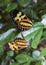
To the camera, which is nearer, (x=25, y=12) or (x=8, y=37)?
(x=8, y=37)

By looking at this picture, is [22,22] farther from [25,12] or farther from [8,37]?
[25,12]

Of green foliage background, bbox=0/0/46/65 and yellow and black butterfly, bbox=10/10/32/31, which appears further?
green foliage background, bbox=0/0/46/65

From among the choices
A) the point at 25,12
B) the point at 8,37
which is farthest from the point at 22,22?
the point at 25,12

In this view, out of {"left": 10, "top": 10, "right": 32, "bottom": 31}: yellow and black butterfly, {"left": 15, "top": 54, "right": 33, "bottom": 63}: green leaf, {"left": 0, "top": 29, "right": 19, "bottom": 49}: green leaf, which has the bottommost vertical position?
{"left": 15, "top": 54, "right": 33, "bottom": 63}: green leaf

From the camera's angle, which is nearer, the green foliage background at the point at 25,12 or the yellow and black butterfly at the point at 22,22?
the yellow and black butterfly at the point at 22,22

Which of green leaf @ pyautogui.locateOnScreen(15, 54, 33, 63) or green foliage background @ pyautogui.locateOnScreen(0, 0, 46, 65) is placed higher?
green foliage background @ pyautogui.locateOnScreen(0, 0, 46, 65)

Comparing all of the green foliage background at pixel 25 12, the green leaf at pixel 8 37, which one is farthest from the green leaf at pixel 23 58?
the green leaf at pixel 8 37

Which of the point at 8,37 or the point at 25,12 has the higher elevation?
the point at 25,12

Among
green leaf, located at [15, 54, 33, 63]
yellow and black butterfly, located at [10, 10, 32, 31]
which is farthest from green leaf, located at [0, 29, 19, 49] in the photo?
green leaf, located at [15, 54, 33, 63]

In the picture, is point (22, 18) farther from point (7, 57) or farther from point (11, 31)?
point (7, 57)

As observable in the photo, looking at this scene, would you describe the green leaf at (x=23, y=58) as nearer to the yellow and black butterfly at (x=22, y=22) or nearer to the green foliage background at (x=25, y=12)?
the green foliage background at (x=25, y=12)

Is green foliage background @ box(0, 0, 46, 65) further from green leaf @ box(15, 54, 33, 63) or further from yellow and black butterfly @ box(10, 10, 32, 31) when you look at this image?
yellow and black butterfly @ box(10, 10, 32, 31)
